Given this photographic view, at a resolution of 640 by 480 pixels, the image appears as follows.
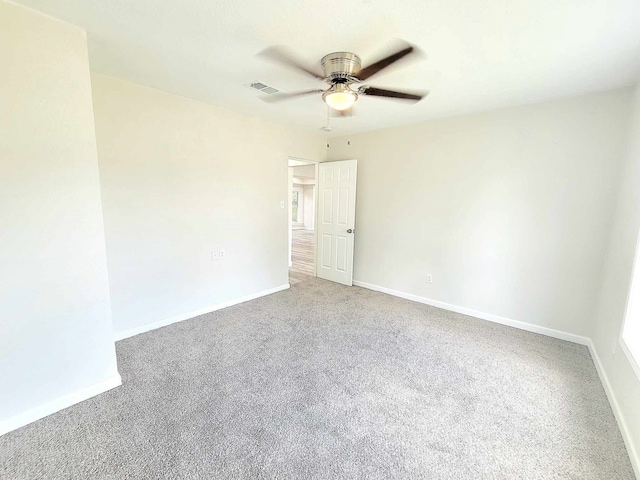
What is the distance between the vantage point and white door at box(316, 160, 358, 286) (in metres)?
4.52

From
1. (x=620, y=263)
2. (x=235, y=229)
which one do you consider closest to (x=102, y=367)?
(x=235, y=229)

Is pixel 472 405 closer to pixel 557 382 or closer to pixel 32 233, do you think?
pixel 557 382

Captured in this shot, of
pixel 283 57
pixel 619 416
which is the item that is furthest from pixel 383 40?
pixel 619 416

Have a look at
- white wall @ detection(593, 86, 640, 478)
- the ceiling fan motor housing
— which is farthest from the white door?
white wall @ detection(593, 86, 640, 478)

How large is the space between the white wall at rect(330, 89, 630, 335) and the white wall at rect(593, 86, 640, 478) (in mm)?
182

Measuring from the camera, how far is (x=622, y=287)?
2133 mm

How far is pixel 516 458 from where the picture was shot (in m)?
1.56

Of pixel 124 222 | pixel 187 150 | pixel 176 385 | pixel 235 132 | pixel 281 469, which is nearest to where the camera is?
pixel 281 469

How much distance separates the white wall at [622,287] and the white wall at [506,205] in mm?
182

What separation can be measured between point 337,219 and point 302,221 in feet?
29.3

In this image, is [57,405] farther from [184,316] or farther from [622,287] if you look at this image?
[622,287]

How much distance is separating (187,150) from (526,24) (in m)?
3.09

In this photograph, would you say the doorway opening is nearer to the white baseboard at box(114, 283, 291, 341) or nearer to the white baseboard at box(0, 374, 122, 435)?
the white baseboard at box(114, 283, 291, 341)

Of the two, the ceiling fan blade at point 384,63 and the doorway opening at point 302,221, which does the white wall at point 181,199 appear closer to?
the doorway opening at point 302,221
